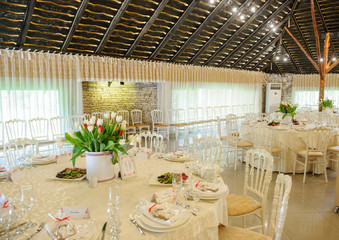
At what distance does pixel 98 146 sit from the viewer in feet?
6.91

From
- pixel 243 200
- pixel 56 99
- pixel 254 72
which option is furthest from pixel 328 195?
pixel 254 72

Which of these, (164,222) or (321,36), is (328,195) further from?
(321,36)

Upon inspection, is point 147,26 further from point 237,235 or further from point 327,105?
point 327,105

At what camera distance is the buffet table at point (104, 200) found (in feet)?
5.03

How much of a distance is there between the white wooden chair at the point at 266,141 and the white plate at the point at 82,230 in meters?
3.91

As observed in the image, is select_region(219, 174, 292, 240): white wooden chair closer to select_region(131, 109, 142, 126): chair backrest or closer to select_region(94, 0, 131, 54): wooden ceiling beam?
select_region(94, 0, 131, 54): wooden ceiling beam

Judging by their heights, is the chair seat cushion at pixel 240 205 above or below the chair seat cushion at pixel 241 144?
below

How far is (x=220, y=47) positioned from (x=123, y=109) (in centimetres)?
402

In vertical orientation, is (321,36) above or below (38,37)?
above

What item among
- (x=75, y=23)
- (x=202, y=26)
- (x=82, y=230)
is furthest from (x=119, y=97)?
(x=82, y=230)

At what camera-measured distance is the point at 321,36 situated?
888 cm

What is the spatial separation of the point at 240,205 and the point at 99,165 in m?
1.43

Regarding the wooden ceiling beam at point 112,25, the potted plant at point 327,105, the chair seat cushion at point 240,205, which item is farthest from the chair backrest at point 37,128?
the potted plant at point 327,105

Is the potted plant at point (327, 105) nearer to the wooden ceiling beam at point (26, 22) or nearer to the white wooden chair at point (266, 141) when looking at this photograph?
the white wooden chair at point (266, 141)
